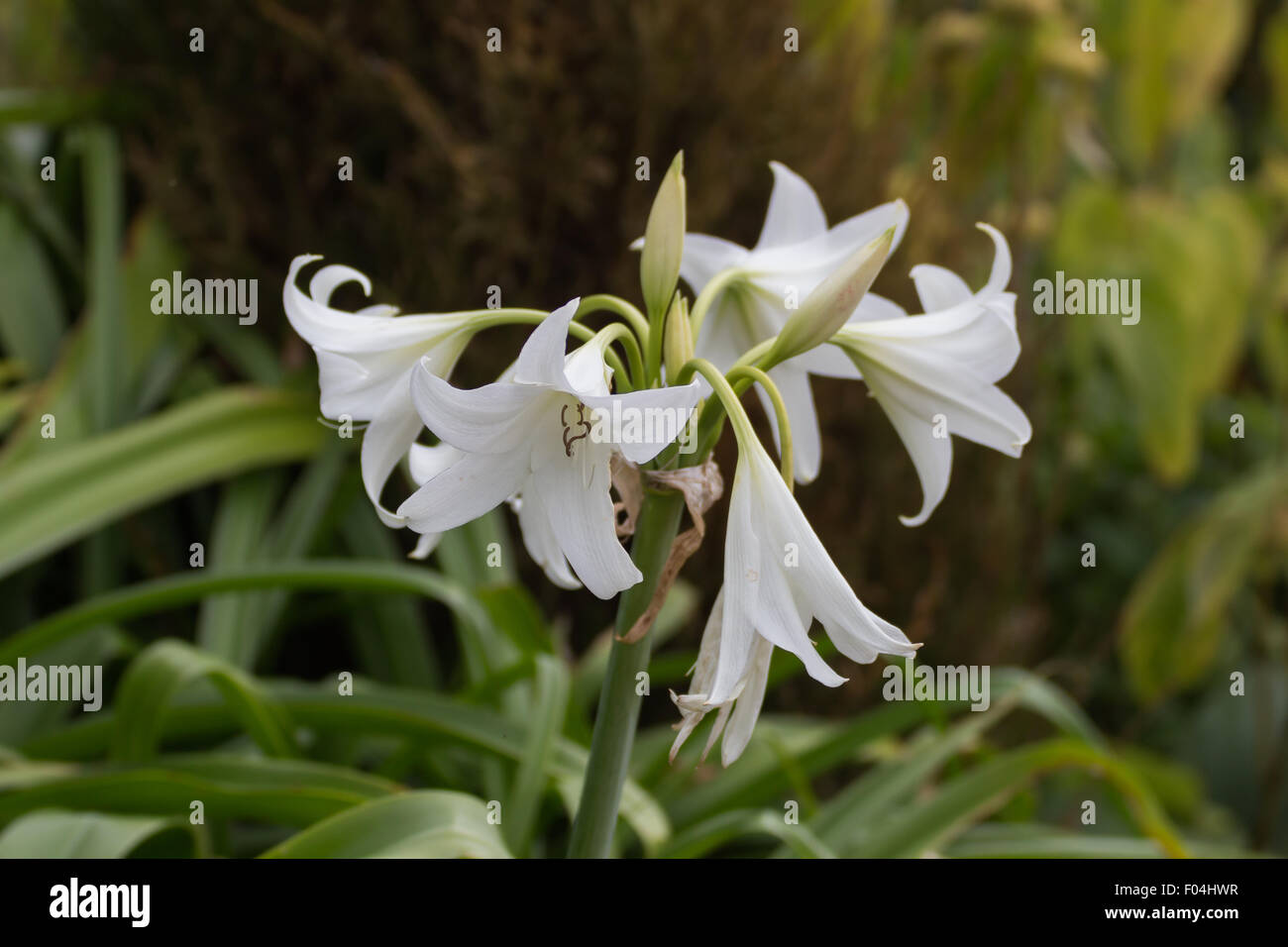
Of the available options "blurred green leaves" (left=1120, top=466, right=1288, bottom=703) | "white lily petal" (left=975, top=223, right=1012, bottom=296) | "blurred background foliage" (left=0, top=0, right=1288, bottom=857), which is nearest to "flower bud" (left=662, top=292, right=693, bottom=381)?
"white lily petal" (left=975, top=223, right=1012, bottom=296)

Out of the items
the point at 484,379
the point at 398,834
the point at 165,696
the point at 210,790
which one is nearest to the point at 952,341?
the point at 398,834

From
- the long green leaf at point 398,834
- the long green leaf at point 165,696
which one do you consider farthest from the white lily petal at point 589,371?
the long green leaf at point 165,696

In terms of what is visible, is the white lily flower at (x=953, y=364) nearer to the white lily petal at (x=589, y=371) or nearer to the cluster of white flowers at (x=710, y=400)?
the cluster of white flowers at (x=710, y=400)

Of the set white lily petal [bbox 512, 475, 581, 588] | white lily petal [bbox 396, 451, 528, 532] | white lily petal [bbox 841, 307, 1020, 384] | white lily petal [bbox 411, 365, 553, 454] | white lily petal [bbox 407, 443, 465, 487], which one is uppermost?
white lily petal [bbox 841, 307, 1020, 384]

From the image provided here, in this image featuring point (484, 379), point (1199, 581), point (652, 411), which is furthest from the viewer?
point (1199, 581)

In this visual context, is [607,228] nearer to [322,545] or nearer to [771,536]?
[322,545]

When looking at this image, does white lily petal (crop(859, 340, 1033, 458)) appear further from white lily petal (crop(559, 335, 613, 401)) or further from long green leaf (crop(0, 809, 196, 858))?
long green leaf (crop(0, 809, 196, 858))

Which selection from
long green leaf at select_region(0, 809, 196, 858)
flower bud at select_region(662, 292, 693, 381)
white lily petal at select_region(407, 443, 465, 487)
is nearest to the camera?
flower bud at select_region(662, 292, 693, 381)

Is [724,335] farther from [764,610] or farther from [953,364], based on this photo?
[764,610]
